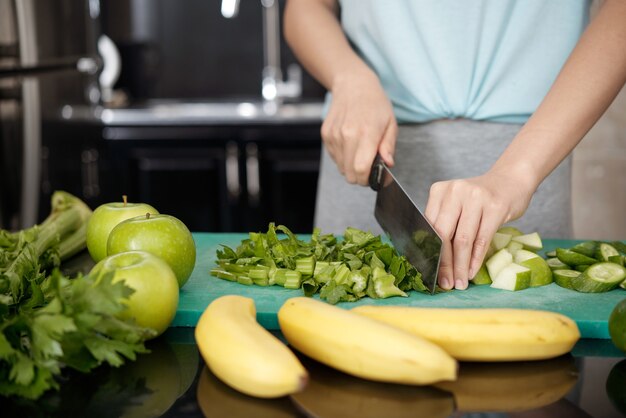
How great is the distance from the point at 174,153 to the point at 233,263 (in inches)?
93.4

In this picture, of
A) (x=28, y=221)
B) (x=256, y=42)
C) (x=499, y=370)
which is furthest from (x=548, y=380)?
(x=256, y=42)

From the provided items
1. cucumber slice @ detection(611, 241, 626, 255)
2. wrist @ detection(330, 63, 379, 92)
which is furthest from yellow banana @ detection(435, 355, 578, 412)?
wrist @ detection(330, 63, 379, 92)

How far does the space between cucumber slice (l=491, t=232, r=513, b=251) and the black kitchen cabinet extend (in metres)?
2.15

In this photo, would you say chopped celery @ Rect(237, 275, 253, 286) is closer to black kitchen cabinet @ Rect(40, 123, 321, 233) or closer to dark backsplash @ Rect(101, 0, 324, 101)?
black kitchen cabinet @ Rect(40, 123, 321, 233)

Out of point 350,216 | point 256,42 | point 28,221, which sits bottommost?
point 28,221

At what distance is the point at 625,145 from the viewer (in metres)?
3.50

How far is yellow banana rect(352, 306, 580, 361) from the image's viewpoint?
101 centimetres

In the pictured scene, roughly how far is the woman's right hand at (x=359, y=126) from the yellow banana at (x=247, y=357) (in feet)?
2.16

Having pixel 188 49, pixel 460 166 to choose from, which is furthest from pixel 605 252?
pixel 188 49

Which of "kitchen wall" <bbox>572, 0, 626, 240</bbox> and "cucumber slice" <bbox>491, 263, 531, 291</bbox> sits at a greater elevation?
"cucumber slice" <bbox>491, 263, 531, 291</bbox>

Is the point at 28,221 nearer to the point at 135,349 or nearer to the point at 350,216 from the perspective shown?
the point at 350,216

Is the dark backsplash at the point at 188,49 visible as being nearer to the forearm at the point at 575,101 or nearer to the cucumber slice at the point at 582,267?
the forearm at the point at 575,101

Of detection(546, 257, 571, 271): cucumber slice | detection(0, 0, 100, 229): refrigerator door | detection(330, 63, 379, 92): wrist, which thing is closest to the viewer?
detection(546, 257, 571, 271): cucumber slice

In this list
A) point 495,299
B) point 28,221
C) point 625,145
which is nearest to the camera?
point 495,299
